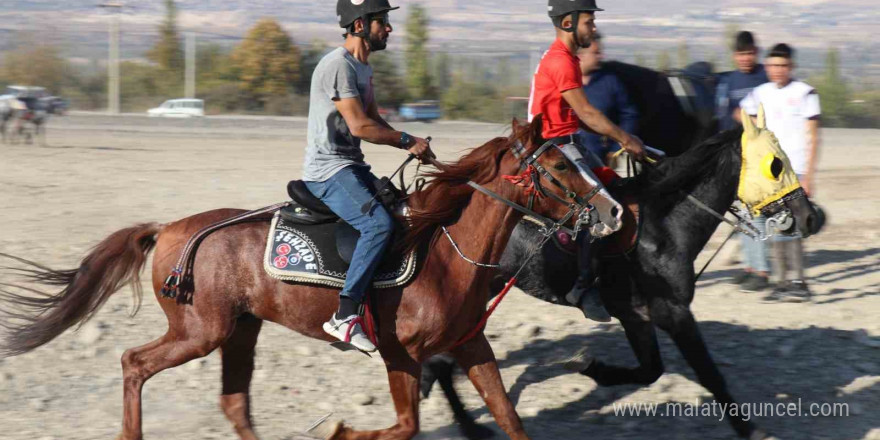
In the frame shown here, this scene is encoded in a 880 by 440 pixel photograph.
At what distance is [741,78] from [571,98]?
12.4ft

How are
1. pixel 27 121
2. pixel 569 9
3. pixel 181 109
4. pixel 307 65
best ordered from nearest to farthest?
pixel 569 9 → pixel 27 121 → pixel 181 109 → pixel 307 65

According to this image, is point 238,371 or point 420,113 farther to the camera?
point 420,113

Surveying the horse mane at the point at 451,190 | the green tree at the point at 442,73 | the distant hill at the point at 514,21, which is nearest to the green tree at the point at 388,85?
the green tree at the point at 442,73

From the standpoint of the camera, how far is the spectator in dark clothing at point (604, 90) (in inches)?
296

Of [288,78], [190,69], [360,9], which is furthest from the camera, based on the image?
[190,69]

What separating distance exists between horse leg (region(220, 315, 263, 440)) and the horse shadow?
61.7 inches

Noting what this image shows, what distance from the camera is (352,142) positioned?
5562mm

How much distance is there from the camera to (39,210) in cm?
1388

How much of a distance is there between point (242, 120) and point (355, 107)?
108 feet

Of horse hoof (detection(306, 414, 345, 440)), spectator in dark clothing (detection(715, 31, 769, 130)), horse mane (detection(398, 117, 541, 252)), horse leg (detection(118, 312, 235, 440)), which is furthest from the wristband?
spectator in dark clothing (detection(715, 31, 769, 130))

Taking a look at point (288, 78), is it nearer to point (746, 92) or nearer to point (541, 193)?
point (746, 92)

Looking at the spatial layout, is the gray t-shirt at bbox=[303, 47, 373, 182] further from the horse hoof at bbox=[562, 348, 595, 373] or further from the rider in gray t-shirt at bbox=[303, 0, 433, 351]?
the horse hoof at bbox=[562, 348, 595, 373]

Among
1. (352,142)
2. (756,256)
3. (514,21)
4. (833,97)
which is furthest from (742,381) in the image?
(514,21)

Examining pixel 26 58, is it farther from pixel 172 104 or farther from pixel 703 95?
pixel 703 95
